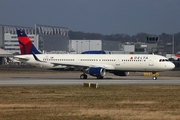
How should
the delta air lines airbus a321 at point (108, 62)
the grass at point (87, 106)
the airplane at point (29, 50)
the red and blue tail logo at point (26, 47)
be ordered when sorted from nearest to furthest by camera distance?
the grass at point (87, 106) < the delta air lines airbus a321 at point (108, 62) < the airplane at point (29, 50) < the red and blue tail logo at point (26, 47)

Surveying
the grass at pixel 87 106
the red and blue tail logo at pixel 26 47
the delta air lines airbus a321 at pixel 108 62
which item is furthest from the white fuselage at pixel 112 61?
the grass at pixel 87 106

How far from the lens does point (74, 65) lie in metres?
57.6

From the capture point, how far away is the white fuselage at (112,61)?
185 ft

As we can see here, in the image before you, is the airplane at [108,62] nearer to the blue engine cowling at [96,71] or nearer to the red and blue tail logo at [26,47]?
the blue engine cowling at [96,71]

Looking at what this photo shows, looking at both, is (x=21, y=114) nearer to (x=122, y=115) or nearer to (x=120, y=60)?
(x=122, y=115)

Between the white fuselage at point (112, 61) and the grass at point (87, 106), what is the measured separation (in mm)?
22921

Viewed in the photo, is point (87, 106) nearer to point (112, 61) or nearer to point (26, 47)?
point (112, 61)

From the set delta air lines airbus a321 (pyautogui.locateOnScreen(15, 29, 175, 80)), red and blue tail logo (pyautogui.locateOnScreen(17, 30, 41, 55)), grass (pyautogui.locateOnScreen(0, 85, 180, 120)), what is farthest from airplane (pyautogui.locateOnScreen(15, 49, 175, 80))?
grass (pyautogui.locateOnScreen(0, 85, 180, 120))

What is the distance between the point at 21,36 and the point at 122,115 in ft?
146

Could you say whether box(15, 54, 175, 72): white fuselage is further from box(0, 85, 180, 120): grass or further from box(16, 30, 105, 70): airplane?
box(0, 85, 180, 120): grass

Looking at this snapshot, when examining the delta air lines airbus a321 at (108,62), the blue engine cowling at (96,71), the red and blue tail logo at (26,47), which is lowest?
the blue engine cowling at (96,71)

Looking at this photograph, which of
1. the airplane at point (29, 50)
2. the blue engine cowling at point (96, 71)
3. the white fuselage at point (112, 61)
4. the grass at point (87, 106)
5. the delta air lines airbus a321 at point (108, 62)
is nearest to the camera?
the grass at point (87, 106)

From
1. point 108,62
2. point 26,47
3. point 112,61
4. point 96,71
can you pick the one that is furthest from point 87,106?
point 26,47

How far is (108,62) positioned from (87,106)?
3244cm
